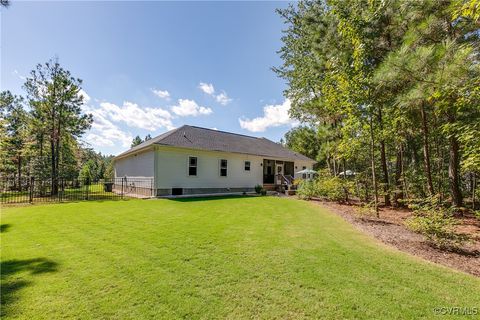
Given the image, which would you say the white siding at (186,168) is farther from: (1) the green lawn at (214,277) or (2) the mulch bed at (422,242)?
(2) the mulch bed at (422,242)

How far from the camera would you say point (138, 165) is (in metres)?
16.1

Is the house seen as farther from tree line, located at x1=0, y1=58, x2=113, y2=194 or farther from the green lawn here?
the green lawn

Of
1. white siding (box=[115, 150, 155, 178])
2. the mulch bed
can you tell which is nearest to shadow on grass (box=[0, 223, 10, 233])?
white siding (box=[115, 150, 155, 178])

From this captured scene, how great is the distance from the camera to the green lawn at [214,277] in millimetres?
2539

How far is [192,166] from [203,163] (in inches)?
33.6

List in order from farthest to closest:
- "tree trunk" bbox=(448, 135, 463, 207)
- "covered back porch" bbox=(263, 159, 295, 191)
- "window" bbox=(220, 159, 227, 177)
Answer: "covered back porch" bbox=(263, 159, 295, 191) → "window" bbox=(220, 159, 227, 177) → "tree trunk" bbox=(448, 135, 463, 207)

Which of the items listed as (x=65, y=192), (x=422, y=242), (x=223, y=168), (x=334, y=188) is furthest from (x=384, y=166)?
(x=65, y=192)

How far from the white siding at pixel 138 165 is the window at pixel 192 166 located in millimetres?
2319

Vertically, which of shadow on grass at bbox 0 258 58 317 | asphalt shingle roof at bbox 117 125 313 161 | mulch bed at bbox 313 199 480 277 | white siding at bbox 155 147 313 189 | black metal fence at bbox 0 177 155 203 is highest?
asphalt shingle roof at bbox 117 125 313 161

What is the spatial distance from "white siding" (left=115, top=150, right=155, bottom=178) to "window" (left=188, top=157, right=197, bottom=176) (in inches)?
91.3

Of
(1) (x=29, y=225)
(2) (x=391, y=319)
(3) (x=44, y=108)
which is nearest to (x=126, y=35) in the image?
(1) (x=29, y=225)

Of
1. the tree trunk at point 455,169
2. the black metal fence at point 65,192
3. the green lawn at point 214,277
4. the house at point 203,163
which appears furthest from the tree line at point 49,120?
the tree trunk at point 455,169

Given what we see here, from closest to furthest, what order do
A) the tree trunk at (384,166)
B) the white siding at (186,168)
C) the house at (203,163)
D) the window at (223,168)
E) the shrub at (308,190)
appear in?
the tree trunk at (384,166), the white siding at (186,168), the house at (203,163), the shrub at (308,190), the window at (223,168)

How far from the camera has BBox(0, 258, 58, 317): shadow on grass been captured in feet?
8.68
